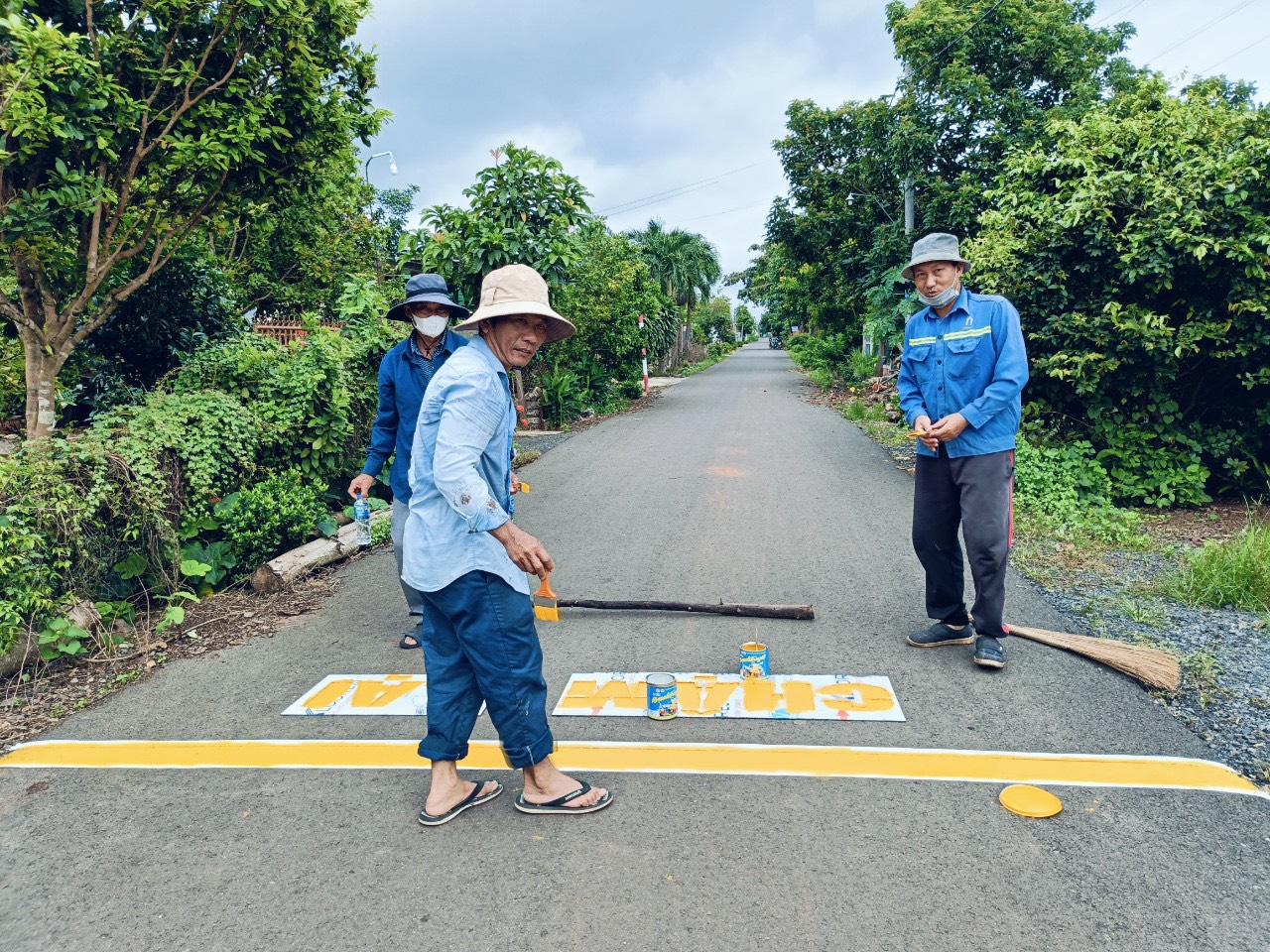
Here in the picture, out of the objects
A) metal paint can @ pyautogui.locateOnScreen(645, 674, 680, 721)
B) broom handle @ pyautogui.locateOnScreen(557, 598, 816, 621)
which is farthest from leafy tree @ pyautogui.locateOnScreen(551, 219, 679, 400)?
metal paint can @ pyautogui.locateOnScreen(645, 674, 680, 721)

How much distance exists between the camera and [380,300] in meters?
8.81

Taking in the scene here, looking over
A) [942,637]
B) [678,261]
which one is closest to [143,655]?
[942,637]

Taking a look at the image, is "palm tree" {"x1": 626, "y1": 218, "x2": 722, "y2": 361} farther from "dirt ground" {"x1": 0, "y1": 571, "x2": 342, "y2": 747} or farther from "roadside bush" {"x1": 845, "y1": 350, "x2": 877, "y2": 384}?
"dirt ground" {"x1": 0, "y1": 571, "x2": 342, "y2": 747}

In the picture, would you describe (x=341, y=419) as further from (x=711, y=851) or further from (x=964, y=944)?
(x=964, y=944)

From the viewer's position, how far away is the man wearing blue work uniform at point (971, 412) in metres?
4.18

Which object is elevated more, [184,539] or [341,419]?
[341,419]

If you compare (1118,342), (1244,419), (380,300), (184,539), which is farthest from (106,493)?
(1244,419)

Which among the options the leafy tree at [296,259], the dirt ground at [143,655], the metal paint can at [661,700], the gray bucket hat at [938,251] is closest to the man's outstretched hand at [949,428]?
the gray bucket hat at [938,251]

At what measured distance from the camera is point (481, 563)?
113 inches

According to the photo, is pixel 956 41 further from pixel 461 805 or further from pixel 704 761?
pixel 461 805

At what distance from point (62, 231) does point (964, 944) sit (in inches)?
280

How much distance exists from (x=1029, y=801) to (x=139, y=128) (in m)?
7.09

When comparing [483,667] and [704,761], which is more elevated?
[483,667]

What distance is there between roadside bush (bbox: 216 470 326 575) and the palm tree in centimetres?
3672
